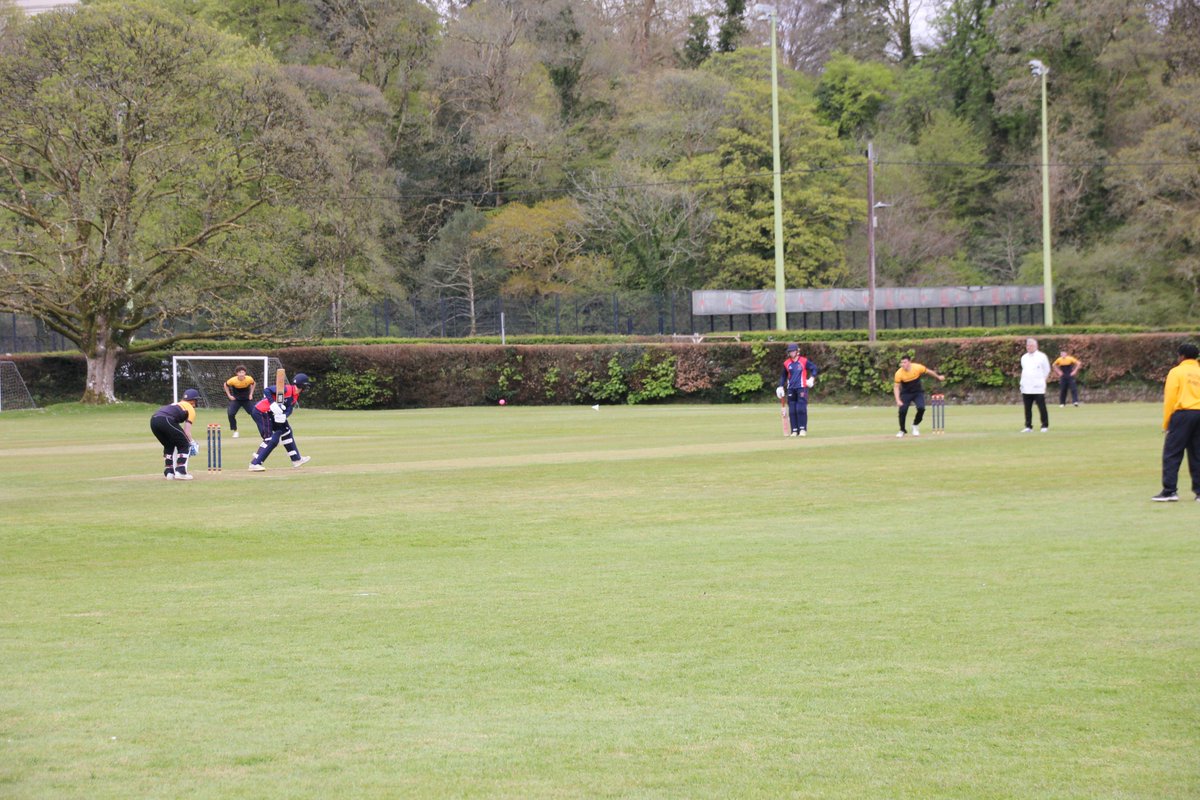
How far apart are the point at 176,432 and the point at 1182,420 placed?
45.2 ft

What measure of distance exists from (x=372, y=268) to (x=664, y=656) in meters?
54.3

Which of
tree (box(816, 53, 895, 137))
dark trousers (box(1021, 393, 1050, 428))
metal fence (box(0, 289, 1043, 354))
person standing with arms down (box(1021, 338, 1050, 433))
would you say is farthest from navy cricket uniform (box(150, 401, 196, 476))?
tree (box(816, 53, 895, 137))

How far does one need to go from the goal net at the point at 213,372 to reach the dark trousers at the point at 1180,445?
40164 millimetres

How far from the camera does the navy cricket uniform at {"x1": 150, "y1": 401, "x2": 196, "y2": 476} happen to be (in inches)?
786

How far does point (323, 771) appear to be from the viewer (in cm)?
598

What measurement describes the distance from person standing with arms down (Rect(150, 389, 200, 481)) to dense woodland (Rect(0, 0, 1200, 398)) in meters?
28.0

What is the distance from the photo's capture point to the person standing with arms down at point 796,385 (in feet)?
88.6

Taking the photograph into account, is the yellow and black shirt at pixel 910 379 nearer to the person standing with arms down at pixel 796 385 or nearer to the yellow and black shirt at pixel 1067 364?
the person standing with arms down at pixel 796 385

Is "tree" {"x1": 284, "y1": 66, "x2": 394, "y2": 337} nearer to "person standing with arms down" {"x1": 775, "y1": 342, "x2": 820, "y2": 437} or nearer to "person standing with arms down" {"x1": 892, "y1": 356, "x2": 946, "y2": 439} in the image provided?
"person standing with arms down" {"x1": 775, "y1": 342, "x2": 820, "y2": 437}

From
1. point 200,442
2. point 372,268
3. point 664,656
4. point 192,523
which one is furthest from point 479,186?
point 664,656

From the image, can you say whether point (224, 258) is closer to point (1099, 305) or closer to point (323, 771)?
point (1099, 305)

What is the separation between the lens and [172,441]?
20141 millimetres

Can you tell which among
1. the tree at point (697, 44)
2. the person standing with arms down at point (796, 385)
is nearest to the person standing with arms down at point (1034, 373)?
the person standing with arms down at point (796, 385)

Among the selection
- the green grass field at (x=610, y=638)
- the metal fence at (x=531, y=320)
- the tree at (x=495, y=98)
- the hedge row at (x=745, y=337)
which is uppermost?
the tree at (x=495, y=98)
